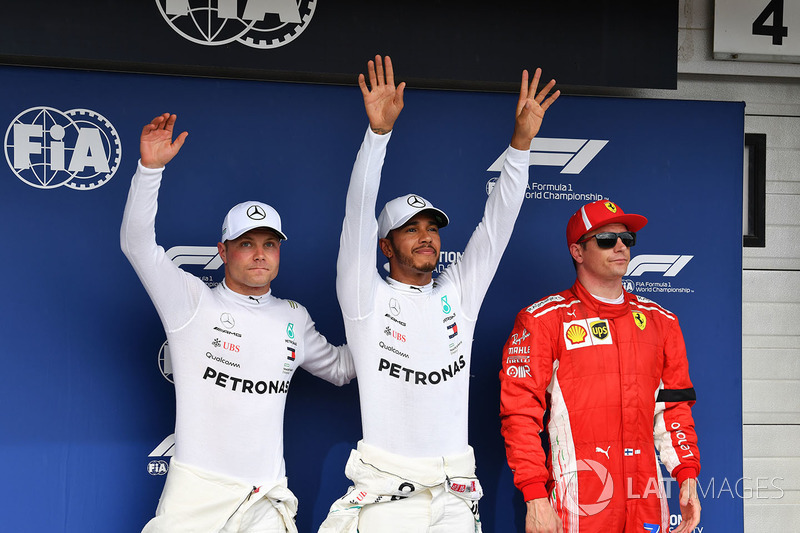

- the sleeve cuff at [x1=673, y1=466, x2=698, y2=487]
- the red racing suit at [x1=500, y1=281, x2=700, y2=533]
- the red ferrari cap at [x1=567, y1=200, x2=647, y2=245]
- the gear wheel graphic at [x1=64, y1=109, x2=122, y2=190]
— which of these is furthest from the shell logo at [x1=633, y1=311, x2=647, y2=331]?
the gear wheel graphic at [x1=64, y1=109, x2=122, y2=190]

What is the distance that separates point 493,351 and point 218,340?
1252 millimetres

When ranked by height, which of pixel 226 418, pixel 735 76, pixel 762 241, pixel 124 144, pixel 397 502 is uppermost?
pixel 735 76

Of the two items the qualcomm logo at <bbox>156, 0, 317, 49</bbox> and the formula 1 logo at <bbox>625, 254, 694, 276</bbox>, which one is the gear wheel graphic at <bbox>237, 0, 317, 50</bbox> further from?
the formula 1 logo at <bbox>625, 254, 694, 276</bbox>

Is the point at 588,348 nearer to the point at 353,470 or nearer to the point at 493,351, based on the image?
the point at 493,351

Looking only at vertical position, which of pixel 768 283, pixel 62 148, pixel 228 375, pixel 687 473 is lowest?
pixel 687 473

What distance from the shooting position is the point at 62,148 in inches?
126

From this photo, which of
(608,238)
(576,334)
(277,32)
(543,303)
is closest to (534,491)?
(576,334)

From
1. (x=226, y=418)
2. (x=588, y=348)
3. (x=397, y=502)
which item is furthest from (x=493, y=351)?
(x=226, y=418)

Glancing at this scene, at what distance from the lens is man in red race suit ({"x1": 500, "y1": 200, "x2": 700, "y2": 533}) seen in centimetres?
276

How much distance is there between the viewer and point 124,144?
323cm

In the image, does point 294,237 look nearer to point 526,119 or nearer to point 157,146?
point 157,146

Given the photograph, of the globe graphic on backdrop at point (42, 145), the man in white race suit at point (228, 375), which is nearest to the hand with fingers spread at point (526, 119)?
the man in white race suit at point (228, 375)

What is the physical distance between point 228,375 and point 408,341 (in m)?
0.64

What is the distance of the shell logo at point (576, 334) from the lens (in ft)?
9.37
